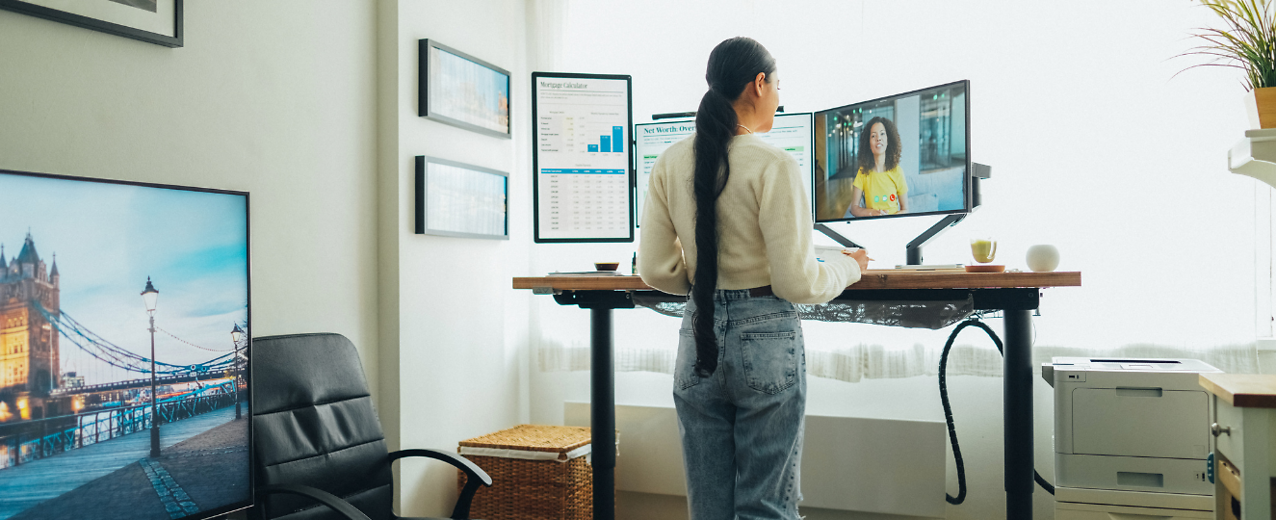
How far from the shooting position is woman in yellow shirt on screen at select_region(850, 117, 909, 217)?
7.43 feet

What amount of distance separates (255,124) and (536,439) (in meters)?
1.32

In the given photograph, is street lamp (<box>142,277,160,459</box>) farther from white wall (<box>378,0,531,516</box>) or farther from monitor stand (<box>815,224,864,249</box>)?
monitor stand (<box>815,224,864,249</box>)

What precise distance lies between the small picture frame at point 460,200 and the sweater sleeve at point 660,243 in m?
1.15

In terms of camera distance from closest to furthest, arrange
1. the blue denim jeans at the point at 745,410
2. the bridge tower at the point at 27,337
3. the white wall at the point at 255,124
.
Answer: the bridge tower at the point at 27,337 → the blue denim jeans at the point at 745,410 → the white wall at the point at 255,124

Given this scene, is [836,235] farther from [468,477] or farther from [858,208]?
[468,477]

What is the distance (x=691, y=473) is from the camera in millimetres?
1583

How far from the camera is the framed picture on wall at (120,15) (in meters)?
1.53

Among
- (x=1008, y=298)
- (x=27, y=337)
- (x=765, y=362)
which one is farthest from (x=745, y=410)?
(x=27, y=337)

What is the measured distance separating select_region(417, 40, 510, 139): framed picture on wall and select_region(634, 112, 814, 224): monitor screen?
23.0 inches

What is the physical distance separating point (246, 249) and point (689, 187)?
0.87m

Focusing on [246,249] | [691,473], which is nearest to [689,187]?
[691,473]

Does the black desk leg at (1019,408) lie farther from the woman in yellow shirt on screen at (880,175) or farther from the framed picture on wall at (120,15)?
the framed picture on wall at (120,15)

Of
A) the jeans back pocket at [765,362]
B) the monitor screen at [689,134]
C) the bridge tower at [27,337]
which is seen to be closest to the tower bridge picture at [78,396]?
the bridge tower at [27,337]

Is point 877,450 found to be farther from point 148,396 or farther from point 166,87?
point 166,87
